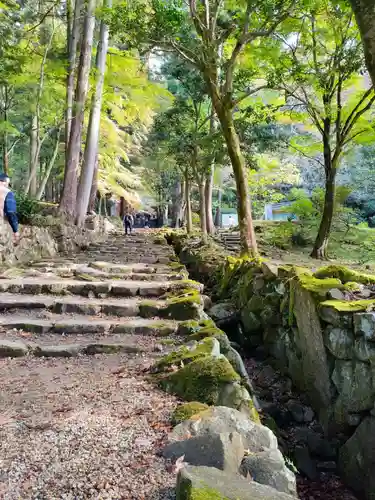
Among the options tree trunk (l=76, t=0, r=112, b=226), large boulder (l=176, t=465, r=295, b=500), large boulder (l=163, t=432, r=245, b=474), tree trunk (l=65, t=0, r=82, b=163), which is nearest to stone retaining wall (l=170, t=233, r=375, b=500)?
large boulder (l=163, t=432, r=245, b=474)

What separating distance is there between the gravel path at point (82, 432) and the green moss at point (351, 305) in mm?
2015

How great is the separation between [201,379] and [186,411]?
1.29 ft

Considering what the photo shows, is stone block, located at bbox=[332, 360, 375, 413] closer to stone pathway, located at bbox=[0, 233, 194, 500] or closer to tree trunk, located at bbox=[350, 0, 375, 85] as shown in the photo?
stone pathway, located at bbox=[0, 233, 194, 500]

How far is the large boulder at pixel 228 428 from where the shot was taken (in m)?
2.27

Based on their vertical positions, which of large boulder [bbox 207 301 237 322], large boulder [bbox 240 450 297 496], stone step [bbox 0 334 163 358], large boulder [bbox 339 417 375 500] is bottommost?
large boulder [bbox 339 417 375 500]

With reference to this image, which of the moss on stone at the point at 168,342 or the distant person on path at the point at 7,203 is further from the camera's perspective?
the distant person on path at the point at 7,203

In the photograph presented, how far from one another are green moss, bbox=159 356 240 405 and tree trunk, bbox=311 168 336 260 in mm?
9626

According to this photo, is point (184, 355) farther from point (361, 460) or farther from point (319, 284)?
point (319, 284)

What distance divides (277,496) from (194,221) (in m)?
26.1

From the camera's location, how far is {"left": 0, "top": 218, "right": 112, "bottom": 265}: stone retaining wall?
7695 millimetres

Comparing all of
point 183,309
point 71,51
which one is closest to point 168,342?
point 183,309

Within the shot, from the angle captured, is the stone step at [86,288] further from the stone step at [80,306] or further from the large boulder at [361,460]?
the large boulder at [361,460]

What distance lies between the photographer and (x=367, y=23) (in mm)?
3240

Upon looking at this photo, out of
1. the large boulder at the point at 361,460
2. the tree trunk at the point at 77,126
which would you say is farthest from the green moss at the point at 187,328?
the tree trunk at the point at 77,126
